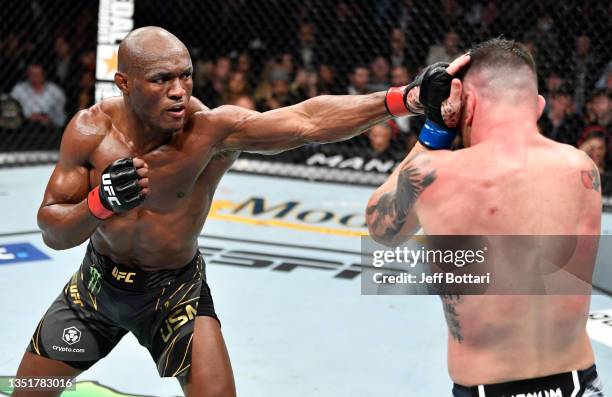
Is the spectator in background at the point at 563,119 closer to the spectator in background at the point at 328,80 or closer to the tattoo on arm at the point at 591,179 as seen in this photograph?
the spectator in background at the point at 328,80

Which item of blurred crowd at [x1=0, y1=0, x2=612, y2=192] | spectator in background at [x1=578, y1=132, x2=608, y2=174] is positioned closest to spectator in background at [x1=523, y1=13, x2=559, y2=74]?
blurred crowd at [x1=0, y1=0, x2=612, y2=192]

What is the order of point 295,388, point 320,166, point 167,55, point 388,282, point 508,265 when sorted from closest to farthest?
point 508,265 < point 167,55 < point 295,388 < point 388,282 < point 320,166

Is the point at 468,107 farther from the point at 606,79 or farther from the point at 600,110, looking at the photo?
the point at 606,79

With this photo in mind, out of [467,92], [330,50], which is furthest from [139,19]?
[467,92]

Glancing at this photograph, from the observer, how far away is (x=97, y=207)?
2.28m

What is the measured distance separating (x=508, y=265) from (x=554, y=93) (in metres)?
4.76

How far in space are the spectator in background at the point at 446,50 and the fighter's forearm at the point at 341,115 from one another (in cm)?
424

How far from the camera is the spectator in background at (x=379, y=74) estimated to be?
6723 mm

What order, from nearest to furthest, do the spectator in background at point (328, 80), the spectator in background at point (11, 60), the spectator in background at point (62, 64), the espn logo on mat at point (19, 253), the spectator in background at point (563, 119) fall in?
the espn logo on mat at point (19, 253) → the spectator in background at point (563, 119) → the spectator in background at point (328, 80) → the spectator in background at point (11, 60) → the spectator in background at point (62, 64)

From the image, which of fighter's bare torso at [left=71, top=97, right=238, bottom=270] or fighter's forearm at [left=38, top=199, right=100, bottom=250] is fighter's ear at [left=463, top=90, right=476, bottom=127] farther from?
fighter's forearm at [left=38, top=199, right=100, bottom=250]

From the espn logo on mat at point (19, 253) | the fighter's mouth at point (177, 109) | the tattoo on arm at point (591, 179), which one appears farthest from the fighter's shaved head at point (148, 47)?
the espn logo on mat at point (19, 253)

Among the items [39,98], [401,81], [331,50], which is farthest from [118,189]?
[39,98]

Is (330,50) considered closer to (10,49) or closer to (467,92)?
(10,49)

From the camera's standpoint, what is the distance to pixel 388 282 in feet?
14.6
